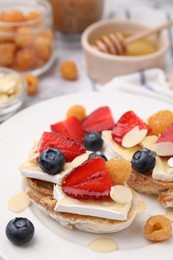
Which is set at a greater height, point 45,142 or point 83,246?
point 45,142

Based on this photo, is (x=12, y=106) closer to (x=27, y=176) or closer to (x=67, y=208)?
(x=27, y=176)

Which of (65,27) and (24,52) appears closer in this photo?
(24,52)

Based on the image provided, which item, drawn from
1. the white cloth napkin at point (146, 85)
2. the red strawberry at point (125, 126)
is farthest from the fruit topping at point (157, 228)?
the white cloth napkin at point (146, 85)

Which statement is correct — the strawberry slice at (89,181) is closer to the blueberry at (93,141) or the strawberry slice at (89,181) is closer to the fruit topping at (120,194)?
the fruit topping at (120,194)

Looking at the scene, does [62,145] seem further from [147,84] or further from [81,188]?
[147,84]

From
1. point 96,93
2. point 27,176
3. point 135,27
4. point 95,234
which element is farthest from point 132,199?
point 135,27

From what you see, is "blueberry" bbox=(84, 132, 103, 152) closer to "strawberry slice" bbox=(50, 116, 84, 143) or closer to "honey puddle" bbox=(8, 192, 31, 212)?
"strawberry slice" bbox=(50, 116, 84, 143)

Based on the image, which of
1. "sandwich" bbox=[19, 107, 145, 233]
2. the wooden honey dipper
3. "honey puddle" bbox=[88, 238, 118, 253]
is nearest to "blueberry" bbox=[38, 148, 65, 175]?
"sandwich" bbox=[19, 107, 145, 233]
